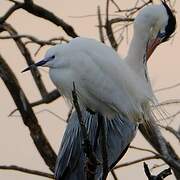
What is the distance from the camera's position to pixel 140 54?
2098 millimetres

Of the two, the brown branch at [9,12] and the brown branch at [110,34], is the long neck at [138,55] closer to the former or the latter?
the brown branch at [110,34]

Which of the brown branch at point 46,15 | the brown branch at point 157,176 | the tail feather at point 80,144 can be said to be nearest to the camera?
the brown branch at point 157,176

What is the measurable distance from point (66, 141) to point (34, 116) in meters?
0.19

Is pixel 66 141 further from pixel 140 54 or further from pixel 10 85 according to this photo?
pixel 140 54

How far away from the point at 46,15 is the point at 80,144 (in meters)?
0.69

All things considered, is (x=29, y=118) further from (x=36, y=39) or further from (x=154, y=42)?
(x=154, y=42)

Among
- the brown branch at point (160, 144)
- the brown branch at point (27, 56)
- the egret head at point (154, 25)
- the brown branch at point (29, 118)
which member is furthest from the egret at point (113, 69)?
the brown branch at point (27, 56)

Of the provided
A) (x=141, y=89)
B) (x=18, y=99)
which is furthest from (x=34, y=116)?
(x=141, y=89)

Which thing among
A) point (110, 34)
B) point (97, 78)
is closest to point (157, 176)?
point (97, 78)

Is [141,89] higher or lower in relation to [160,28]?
lower

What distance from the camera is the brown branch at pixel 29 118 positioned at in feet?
10.2

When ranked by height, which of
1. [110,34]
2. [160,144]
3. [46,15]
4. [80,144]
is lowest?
[160,144]

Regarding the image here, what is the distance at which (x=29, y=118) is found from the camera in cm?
313

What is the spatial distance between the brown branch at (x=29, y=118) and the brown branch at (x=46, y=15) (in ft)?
1.26
